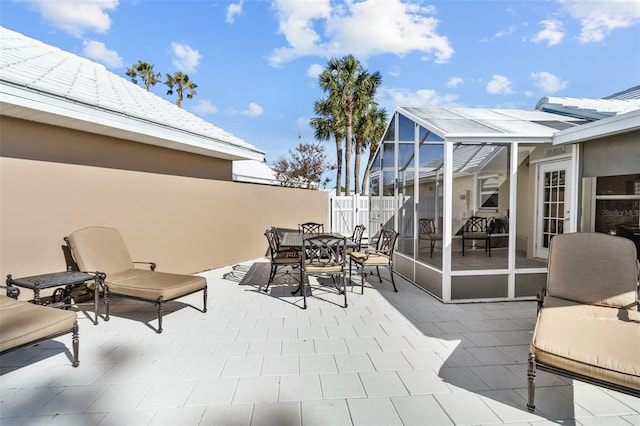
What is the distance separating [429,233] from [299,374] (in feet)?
11.0

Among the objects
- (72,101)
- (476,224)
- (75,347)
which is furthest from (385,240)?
(72,101)

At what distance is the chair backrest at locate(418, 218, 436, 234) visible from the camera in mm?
5019

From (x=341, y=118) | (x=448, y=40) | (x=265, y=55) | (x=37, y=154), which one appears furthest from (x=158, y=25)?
(x=341, y=118)

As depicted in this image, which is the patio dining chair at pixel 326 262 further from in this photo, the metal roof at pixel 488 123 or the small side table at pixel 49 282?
the small side table at pixel 49 282

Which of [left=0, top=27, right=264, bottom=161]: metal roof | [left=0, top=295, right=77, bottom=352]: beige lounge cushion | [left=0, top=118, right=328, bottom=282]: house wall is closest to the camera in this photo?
[left=0, top=295, right=77, bottom=352]: beige lounge cushion

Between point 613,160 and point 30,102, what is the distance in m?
7.23

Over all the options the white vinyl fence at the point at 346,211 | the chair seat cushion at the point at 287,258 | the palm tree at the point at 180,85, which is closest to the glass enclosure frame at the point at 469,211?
the chair seat cushion at the point at 287,258

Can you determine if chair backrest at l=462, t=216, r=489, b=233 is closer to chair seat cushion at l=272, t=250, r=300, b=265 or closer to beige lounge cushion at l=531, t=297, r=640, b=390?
beige lounge cushion at l=531, t=297, r=640, b=390

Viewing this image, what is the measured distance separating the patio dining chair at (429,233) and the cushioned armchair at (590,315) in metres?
1.73

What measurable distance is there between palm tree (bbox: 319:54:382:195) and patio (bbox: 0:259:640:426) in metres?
12.5

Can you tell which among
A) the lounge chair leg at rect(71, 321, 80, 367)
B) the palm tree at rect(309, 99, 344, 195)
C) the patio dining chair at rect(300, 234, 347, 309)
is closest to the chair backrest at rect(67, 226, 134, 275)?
the lounge chair leg at rect(71, 321, 80, 367)

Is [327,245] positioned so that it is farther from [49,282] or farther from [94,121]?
[94,121]

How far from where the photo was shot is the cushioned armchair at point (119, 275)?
11.9 feet

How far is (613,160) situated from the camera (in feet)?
13.1
